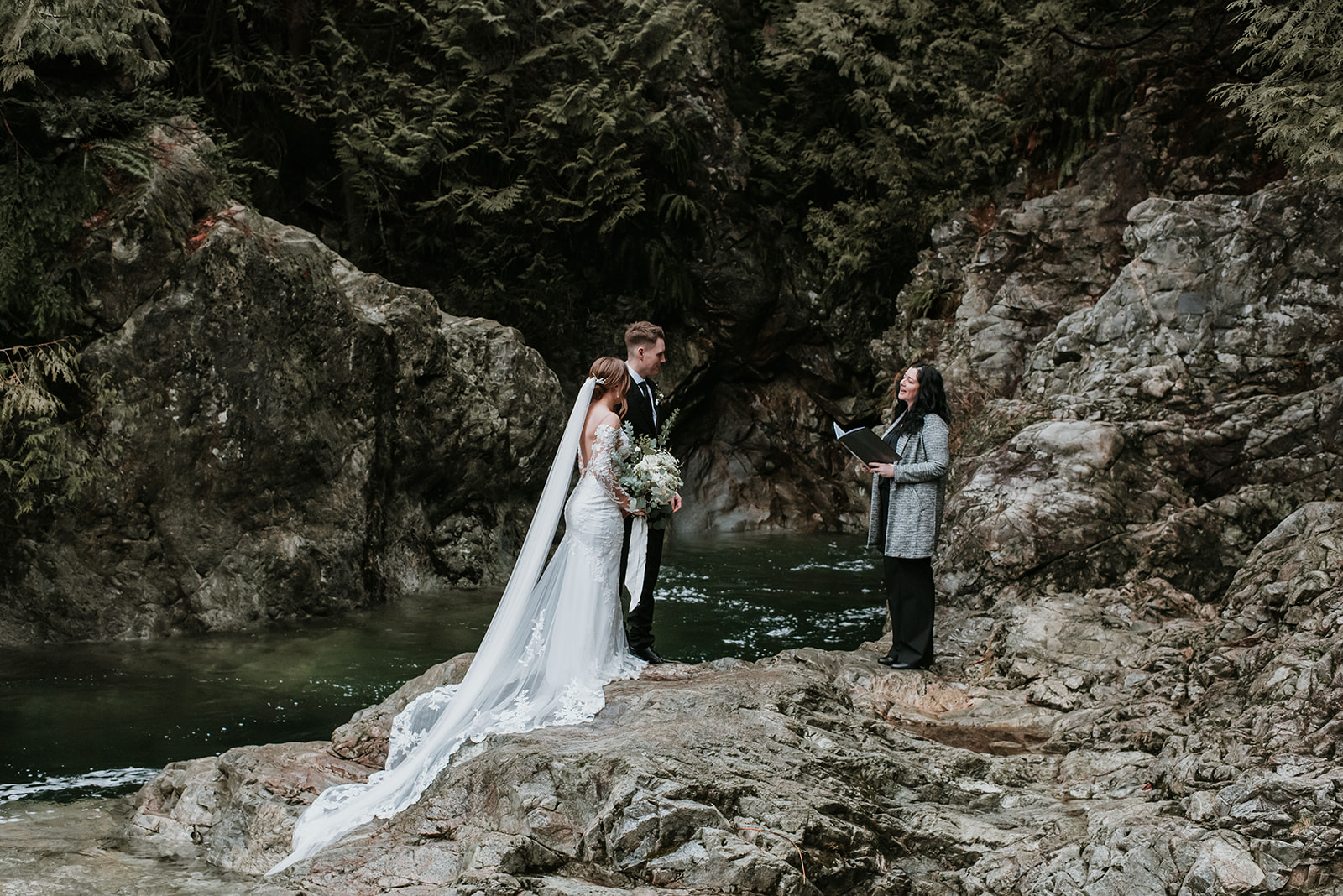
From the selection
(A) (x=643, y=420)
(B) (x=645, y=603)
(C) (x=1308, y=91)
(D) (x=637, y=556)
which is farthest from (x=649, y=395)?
(C) (x=1308, y=91)

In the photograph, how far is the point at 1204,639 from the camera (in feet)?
20.8

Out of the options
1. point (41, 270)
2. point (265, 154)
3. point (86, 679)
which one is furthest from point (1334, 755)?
point (265, 154)

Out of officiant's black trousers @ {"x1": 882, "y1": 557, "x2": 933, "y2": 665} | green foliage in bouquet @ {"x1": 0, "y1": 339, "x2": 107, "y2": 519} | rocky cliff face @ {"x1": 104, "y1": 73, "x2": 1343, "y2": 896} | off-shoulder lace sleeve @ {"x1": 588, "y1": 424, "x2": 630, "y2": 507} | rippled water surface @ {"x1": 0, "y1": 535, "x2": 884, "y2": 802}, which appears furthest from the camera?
green foliage in bouquet @ {"x1": 0, "y1": 339, "x2": 107, "y2": 519}

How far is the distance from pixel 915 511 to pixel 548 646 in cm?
270

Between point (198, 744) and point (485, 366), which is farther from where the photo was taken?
point (485, 366)

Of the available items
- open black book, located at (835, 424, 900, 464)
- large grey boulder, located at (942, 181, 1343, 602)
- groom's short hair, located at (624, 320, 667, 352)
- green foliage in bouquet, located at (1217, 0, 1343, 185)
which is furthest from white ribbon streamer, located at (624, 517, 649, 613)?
green foliage in bouquet, located at (1217, 0, 1343, 185)

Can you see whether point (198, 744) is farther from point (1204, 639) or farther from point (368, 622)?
point (1204, 639)

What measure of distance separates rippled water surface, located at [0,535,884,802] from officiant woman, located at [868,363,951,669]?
365 centimetres

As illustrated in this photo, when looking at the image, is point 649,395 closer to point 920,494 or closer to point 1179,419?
point 920,494

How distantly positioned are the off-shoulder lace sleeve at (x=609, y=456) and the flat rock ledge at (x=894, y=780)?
1259 mm

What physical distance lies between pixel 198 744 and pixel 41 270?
5.71 metres

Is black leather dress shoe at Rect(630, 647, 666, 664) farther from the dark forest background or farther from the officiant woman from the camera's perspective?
the dark forest background

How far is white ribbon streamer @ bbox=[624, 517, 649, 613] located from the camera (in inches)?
270

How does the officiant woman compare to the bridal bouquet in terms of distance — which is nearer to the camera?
the bridal bouquet
